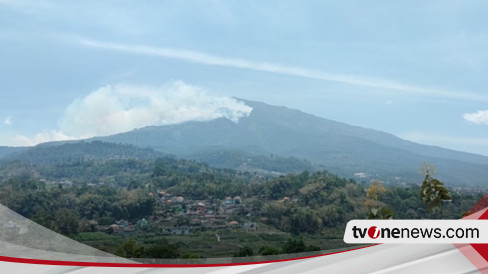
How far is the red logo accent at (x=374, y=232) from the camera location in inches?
36.8

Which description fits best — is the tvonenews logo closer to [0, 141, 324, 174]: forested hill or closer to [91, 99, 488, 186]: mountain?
[0, 141, 324, 174]: forested hill

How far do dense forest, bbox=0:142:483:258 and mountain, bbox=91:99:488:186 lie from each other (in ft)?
12.9

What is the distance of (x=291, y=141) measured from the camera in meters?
27.9

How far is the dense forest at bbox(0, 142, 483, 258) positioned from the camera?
5188 millimetres

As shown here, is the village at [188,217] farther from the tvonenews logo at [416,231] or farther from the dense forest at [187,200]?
the tvonenews logo at [416,231]

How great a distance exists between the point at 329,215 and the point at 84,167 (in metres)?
8.41

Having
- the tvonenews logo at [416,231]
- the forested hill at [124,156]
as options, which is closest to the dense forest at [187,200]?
the forested hill at [124,156]

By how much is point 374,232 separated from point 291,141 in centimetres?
2715

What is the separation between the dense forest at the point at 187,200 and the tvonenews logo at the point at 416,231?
2.62 metres

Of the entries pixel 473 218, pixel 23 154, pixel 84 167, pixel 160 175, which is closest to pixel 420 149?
pixel 160 175

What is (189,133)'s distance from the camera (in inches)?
1235

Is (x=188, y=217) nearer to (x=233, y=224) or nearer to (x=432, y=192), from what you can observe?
(x=233, y=224)

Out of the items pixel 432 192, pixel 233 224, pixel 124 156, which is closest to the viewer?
pixel 432 192

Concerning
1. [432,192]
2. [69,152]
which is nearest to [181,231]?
[432,192]
